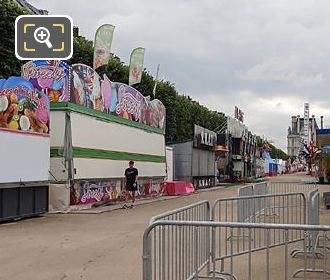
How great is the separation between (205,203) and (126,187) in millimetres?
14172

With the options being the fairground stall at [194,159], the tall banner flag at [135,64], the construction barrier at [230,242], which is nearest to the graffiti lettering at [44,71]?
the tall banner flag at [135,64]

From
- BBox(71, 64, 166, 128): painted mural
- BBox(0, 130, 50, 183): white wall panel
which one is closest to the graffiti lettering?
BBox(71, 64, 166, 128): painted mural

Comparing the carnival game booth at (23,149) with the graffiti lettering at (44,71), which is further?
the graffiti lettering at (44,71)

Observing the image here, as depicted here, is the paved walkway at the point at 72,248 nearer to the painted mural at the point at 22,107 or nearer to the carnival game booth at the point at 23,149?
the carnival game booth at the point at 23,149

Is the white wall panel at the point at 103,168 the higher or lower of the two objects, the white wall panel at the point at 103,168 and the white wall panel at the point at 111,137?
the lower

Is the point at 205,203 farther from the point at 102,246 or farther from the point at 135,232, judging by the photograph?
the point at 135,232

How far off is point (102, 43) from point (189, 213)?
702 inches

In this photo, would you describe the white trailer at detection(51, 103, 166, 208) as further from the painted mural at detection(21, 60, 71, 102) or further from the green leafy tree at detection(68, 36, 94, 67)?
the green leafy tree at detection(68, 36, 94, 67)

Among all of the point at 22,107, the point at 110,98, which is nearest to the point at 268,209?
the point at 22,107

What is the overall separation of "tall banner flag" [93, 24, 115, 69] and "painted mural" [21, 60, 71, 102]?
4679 mm

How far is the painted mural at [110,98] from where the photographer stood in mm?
20078

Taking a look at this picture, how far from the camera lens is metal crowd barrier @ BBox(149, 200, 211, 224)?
6.09 meters

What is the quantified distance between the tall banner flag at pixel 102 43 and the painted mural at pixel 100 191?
5145 millimetres

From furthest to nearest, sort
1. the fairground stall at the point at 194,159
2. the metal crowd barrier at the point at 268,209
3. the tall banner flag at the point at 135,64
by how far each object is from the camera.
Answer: the fairground stall at the point at 194,159, the tall banner flag at the point at 135,64, the metal crowd barrier at the point at 268,209
